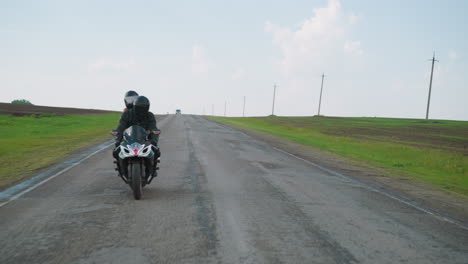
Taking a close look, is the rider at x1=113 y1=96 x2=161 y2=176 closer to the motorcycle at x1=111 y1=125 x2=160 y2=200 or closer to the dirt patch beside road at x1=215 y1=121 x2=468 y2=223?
the motorcycle at x1=111 y1=125 x2=160 y2=200

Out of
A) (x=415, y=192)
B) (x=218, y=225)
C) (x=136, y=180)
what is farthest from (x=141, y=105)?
(x=415, y=192)

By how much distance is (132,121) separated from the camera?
761 cm

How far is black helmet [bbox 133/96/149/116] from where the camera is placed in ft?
24.2

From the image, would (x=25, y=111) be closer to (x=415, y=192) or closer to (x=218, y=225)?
(x=415, y=192)

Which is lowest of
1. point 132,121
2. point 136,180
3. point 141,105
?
point 136,180

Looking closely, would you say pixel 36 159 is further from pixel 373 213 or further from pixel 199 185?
pixel 373 213

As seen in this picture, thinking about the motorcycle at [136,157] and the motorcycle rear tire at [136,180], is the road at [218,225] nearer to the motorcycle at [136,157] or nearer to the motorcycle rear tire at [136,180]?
the motorcycle rear tire at [136,180]

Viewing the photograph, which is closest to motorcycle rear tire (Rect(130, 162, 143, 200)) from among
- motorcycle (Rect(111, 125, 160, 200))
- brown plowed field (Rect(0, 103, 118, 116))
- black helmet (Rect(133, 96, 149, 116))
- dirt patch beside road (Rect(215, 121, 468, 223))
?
motorcycle (Rect(111, 125, 160, 200))

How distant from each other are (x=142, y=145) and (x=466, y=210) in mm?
6461

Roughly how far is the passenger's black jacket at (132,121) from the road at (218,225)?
4.07 ft

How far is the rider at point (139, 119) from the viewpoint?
739 cm

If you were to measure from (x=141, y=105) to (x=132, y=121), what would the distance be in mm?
454

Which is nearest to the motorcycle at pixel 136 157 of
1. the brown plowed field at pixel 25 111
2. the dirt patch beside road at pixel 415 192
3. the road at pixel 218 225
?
the road at pixel 218 225

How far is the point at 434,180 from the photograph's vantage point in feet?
39.5
